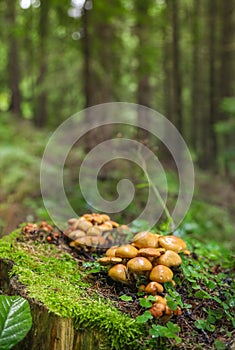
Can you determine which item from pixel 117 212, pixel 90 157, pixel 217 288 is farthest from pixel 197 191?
pixel 217 288

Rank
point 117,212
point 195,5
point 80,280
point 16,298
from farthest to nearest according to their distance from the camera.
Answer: point 195,5 → point 117,212 → point 80,280 → point 16,298

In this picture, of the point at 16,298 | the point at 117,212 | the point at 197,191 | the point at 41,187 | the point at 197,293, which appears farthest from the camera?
the point at 197,191

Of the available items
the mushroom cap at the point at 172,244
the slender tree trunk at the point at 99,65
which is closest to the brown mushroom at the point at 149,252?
the mushroom cap at the point at 172,244

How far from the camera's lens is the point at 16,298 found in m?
2.30

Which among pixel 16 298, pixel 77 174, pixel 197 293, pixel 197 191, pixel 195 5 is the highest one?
pixel 195 5

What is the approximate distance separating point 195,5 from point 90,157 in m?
10.3

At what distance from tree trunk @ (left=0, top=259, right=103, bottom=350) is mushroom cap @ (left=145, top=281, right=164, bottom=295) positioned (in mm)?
463

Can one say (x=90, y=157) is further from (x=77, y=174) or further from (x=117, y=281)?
(x=117, y=281)

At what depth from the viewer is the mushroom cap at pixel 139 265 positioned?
250cm

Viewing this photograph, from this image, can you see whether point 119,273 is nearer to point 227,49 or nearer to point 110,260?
point 110,260

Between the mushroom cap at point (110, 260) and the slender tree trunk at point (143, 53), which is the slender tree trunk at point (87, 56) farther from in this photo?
the mushroom cap at point (110, 260)

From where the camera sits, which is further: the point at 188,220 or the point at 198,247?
the point at 188,220

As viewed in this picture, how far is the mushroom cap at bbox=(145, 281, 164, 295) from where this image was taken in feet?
8.02

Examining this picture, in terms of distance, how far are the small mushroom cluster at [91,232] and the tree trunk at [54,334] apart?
868 millimetres
